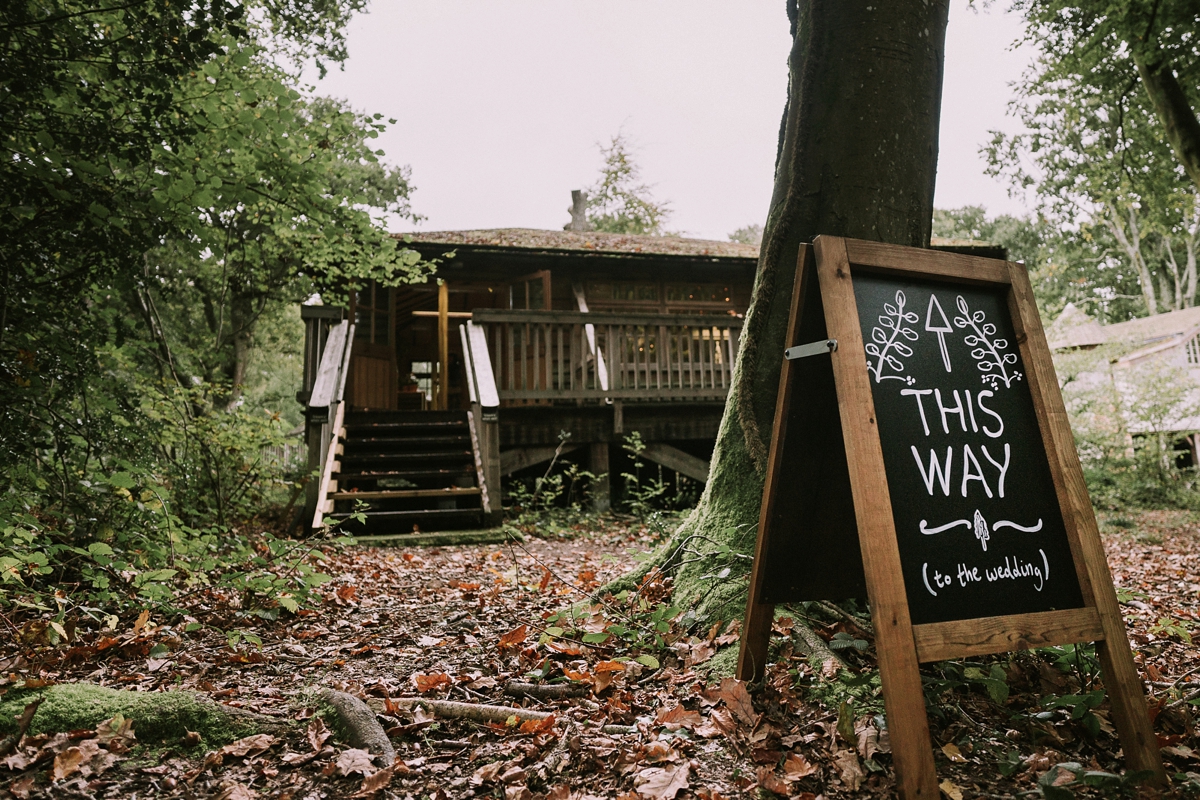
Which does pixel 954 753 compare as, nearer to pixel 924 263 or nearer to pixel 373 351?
pixel 924 263

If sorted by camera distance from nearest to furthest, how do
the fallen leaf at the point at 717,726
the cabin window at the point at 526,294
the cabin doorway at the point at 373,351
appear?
the fallen leaf at the point at 717,726 < the cabin doorway at the point at 373,351 < the cabin window at the point at 526,294

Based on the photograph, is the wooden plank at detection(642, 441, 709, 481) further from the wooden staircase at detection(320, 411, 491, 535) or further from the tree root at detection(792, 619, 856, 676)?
the tree root at detection(792, 619, 856, 676)

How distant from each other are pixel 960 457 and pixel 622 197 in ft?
85.9

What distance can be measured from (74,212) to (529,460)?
5.95 meters

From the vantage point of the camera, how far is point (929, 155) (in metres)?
2.81

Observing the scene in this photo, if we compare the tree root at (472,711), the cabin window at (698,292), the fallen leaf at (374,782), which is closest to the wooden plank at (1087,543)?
the tree root at (472,711)

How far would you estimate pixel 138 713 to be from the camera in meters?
1.92

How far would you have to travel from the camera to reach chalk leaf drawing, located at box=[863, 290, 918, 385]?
187cm

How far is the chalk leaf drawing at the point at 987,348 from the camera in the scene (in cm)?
203

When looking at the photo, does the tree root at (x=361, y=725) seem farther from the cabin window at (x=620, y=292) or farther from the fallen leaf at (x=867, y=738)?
the cabin window at (x=620, y=292)

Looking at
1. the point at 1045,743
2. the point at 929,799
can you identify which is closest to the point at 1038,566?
the point at 1045,743

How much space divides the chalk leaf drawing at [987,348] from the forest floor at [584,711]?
0.92 m

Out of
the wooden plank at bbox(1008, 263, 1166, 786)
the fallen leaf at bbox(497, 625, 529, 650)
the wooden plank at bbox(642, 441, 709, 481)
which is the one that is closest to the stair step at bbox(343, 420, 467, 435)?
the wooden plank at bbox(642, 441, 709, 481)

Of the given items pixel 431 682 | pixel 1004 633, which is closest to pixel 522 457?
pixel 431 682
